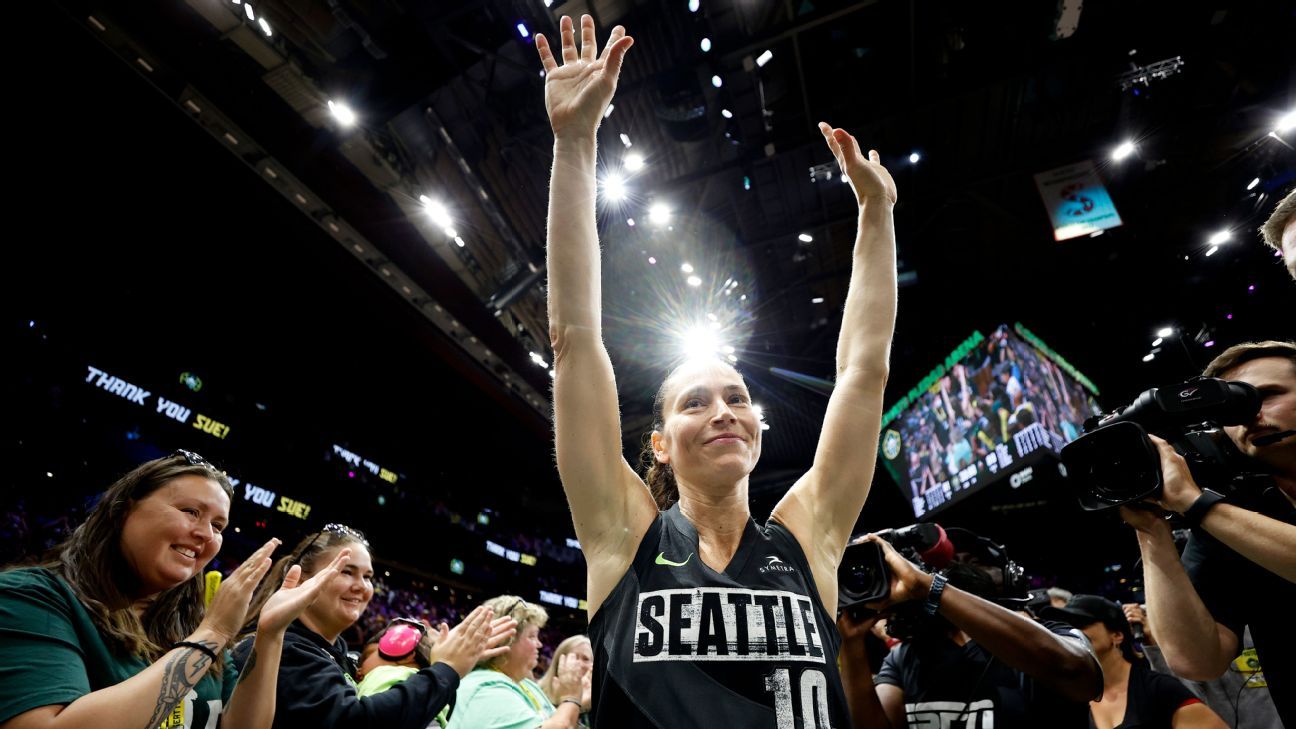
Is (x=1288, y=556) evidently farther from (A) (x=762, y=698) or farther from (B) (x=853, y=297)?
(A) (x=762, y=698)

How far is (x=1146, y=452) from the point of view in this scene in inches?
64.2

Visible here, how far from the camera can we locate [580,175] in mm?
1310

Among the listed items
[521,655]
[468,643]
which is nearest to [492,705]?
[468,643]

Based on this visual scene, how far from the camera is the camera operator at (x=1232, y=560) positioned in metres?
1.57

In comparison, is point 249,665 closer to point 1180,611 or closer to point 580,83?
point 580,83

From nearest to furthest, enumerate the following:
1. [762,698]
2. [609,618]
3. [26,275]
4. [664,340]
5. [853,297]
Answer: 1. [762,698]
2. [609,618]
3. [853,297]
4. [26,275]
5. [664,340]

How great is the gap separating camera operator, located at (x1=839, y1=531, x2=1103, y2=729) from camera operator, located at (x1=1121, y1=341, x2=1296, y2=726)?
0.95 ft

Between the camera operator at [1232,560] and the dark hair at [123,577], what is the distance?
2.64 metres

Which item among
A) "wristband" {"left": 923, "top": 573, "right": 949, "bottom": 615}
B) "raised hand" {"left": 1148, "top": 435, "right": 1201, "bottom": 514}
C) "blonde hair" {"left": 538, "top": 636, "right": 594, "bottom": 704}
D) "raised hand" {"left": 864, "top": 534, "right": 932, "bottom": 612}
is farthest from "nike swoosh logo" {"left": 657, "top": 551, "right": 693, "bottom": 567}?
"blonde hair" {"left": 538, "top": 636, "right": 594, "bottom": 704}

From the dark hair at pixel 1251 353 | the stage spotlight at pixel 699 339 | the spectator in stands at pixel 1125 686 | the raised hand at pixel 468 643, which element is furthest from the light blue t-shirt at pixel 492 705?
the stage spotlight at pixel 699 339

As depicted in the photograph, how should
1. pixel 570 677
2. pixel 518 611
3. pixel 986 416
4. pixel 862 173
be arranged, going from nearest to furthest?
pixel 862 173
pixel 518 611
pixel 570 677
pixel 986 416

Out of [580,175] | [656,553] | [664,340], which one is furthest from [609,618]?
[664,340]

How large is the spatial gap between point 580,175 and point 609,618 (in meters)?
0.89

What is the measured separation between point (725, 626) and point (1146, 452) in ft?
4.45
